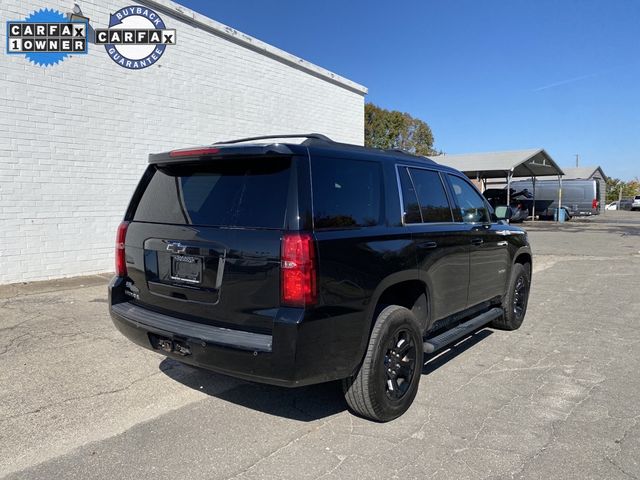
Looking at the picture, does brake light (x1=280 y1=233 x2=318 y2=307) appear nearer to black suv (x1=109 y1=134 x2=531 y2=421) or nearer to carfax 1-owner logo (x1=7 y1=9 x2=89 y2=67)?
black suv (x1=109 y1=134 x2=531 y2=421)

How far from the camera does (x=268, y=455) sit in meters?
3.04

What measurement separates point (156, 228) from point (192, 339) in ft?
3.06

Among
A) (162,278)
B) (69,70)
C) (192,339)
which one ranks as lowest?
(192,339)

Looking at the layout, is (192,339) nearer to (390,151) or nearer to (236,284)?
(236,284)

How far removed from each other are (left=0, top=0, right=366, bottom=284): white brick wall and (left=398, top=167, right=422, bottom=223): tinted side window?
675 centimetres

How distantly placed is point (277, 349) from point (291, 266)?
49 cm

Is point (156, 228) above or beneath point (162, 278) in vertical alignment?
above

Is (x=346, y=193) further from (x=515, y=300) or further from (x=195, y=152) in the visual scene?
(x=515, y=300)

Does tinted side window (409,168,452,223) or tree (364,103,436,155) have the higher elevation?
tree (364,103,436,155)

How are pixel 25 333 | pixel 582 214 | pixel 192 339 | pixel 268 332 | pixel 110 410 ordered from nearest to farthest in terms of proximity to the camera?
pixel 268 332 < pixel 192 339 < pixel 110 410 < pixel 25 333 < pixel 582 214

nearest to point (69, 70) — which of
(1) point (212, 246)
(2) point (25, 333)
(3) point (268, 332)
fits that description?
(2) point (25, 333)

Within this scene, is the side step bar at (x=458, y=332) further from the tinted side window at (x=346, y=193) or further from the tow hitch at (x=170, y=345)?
the tow hitch at (x=170, y=345)

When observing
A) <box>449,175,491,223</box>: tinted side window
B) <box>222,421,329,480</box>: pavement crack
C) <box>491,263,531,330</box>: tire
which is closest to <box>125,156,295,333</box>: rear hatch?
<box>222,421,329,480</box>: pavement crack

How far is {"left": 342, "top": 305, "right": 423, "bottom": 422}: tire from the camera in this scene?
3287 mm
